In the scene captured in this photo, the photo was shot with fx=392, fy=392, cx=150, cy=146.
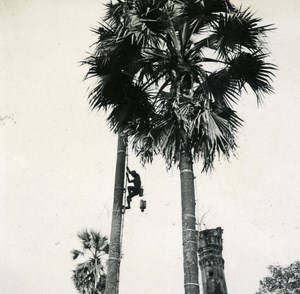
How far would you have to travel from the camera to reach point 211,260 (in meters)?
24.9

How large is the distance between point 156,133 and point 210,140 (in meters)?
1.03

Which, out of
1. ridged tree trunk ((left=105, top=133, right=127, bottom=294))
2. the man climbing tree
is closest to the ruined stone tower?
the man climbing tree

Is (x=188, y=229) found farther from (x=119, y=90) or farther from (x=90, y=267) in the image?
(x=90, y=267)

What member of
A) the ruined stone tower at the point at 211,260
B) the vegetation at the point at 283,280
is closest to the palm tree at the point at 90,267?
the ruined stone tower at the point at 211,260

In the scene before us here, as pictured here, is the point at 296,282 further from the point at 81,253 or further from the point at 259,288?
the point at 81,253

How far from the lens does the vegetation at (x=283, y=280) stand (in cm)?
3809

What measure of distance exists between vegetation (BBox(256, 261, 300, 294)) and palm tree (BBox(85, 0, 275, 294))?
34.6m

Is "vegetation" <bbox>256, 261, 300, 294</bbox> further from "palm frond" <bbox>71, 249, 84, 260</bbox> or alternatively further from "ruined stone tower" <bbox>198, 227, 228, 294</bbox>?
"palm frond" <bbox>71, 249, 84, 260</bbox>

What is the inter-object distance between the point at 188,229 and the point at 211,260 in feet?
64.2

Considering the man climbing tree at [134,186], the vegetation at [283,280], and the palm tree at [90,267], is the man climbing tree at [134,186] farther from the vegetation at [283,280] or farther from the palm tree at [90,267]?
the vegetation at [283,280]

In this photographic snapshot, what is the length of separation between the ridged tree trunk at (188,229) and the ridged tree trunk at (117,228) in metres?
1.58

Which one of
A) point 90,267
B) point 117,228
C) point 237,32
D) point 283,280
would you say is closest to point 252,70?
point 237,32

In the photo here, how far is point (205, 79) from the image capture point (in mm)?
7465

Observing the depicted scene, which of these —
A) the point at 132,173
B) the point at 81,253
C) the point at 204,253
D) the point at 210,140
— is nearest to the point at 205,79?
the point at 210,140
